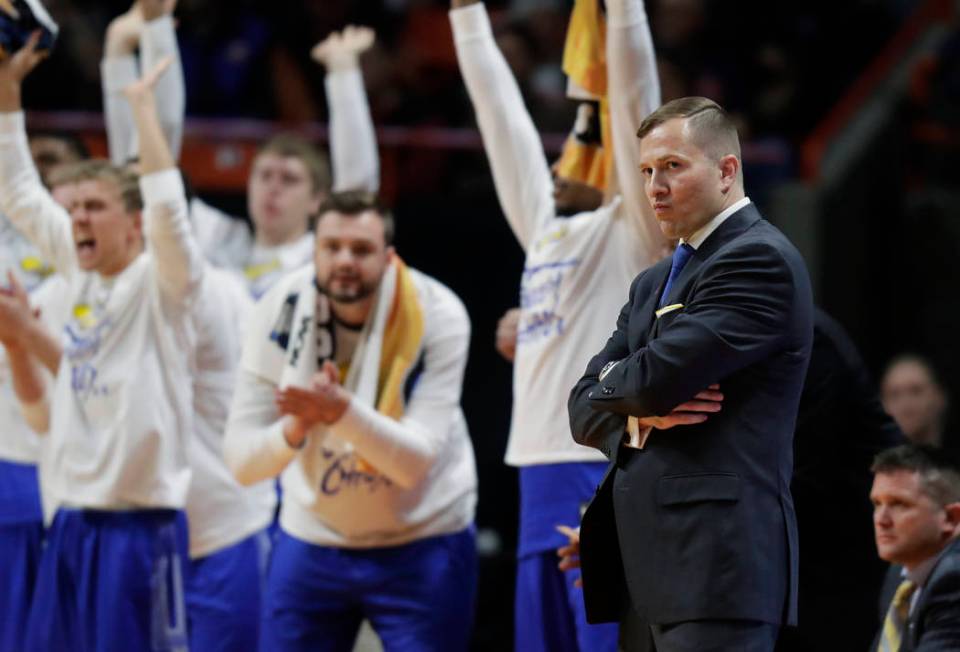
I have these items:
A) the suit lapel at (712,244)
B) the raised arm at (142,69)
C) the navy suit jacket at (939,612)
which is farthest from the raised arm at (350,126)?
the suit lapel at (712,244)

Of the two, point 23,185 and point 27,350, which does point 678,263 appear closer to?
point 27,350

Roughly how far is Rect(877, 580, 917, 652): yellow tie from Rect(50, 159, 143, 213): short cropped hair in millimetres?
2491

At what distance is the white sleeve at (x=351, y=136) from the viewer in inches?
236

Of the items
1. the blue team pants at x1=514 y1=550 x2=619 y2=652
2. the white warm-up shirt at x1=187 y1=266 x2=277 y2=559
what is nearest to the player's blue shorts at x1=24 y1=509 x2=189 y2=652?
the white warm-up shirt at x1=187 y1=266 x2=277 y2=559

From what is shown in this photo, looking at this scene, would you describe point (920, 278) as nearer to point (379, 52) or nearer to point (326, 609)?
point (379, 52)

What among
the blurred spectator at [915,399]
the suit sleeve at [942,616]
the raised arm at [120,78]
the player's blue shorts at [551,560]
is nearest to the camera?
the suit sleeve at [942,616]

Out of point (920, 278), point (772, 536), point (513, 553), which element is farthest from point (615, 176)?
point (920, 278)

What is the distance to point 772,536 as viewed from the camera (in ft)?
9.81

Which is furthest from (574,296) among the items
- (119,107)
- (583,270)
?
(119,107)

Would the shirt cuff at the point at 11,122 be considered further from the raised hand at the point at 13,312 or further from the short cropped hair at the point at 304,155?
the short cropped hair at the point at 304,155

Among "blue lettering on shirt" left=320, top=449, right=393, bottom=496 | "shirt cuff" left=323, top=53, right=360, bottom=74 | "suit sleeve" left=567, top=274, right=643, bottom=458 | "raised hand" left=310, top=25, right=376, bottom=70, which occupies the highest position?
"raised hand" left=310, top=25, right=376, bottom=70

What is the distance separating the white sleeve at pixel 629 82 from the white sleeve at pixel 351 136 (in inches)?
83.1

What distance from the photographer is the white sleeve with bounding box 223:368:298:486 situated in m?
4.36

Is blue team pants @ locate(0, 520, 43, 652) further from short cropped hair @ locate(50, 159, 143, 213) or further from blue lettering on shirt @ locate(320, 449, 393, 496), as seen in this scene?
blue lettering on shirt @ locate(320, 449, 393, 496)
